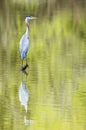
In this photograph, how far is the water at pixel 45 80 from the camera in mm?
8625

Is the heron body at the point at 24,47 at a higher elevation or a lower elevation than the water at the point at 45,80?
higher

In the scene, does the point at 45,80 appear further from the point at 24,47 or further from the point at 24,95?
the point at 24,47

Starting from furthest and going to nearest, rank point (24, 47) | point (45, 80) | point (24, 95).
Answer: point (24, 47) < point (45, 80) < point (24, 95)

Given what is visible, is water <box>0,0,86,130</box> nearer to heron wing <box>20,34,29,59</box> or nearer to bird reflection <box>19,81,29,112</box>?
bird reflection <box>19,81,29,112</box>

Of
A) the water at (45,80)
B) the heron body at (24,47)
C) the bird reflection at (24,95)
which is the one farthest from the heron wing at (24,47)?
the bird reflection at (24,95)

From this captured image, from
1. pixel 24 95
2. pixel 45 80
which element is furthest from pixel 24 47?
pixel 24 95

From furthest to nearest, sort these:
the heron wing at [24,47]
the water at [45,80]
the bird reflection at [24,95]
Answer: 1. the heron wing at [24,47]
2. the bird reflection at [24,95]
3. the water at [45,80]

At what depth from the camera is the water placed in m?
8.62

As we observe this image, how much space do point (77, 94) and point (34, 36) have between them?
756cm

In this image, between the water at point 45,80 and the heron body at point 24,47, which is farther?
the heron body at point 24,47

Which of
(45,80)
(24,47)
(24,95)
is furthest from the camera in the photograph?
(24,47)

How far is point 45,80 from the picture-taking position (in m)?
10.9

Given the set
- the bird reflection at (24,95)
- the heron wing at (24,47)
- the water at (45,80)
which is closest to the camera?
the water at (45,80)

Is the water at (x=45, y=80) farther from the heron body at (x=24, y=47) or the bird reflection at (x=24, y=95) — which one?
the heron body at (x=24, y=47)
